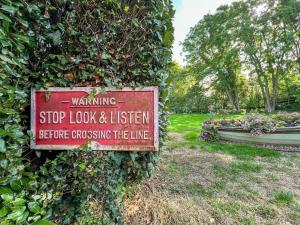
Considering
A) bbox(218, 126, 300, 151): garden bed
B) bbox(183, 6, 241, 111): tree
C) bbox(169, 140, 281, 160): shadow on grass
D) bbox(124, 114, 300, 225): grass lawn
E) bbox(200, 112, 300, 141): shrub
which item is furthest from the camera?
bbox(183, 6, 241, 111): tree

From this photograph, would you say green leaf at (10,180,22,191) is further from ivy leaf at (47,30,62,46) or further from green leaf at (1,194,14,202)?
ivy leaf at (47,30,62,46)

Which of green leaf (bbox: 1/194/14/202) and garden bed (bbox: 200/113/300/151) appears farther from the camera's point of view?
garden bed (bbox: 200/113/300/151)

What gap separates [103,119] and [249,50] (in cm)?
1951

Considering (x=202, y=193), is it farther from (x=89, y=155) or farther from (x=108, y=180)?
(x=89, y=155)

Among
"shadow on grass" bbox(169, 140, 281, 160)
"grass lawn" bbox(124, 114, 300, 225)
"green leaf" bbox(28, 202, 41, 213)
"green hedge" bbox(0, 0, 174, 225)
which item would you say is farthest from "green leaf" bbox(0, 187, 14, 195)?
"shadow on grass" bbox(169, 140, 281, 160)

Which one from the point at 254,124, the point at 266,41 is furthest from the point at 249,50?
the point at 254,124

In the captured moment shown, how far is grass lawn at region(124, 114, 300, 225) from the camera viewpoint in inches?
94.4

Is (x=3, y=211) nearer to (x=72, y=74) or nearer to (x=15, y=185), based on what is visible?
(x=15, y=185)

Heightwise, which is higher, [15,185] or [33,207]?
[15,185]

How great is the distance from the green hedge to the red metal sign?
88mm

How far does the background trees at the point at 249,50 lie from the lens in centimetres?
1798

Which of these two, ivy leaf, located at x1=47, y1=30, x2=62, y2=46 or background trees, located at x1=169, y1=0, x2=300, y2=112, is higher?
background trees, located at x1=169, y1=0, x2=300, y2=112

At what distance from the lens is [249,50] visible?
18547 mm

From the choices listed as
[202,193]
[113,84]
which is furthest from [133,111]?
[202,193]
